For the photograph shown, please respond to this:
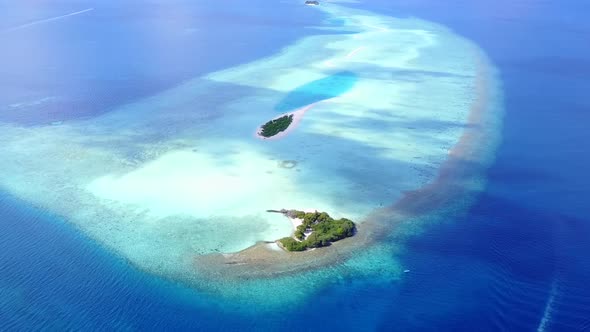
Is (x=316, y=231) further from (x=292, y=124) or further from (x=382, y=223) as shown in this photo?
(x=292, y=124)

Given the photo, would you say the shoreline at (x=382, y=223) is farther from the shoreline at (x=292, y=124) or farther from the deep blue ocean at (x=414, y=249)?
the shoreline at (x=292, y=124)

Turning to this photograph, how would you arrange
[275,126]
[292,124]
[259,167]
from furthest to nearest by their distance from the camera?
[292,124] < [275,126] < [259,167]

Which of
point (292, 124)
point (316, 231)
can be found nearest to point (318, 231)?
point (316, 231)

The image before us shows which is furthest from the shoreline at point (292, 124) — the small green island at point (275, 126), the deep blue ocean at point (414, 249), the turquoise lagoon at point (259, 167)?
the deep blue ocean at point (414, 249)

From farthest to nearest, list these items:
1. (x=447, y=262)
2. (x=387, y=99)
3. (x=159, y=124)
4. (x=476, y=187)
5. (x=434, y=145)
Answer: (x=387, y=99) < (x=159, y=124) < (x=434, y=145) < (x=476, y=187) < (x=447, y=262)

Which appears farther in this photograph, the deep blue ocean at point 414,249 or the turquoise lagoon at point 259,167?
the turquoise lagoon at point 259,167

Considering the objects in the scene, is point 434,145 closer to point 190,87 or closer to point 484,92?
point 484,92

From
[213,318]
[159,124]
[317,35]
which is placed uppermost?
[317,35]

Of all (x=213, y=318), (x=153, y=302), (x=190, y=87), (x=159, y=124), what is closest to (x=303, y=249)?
(x=213, y=318)
